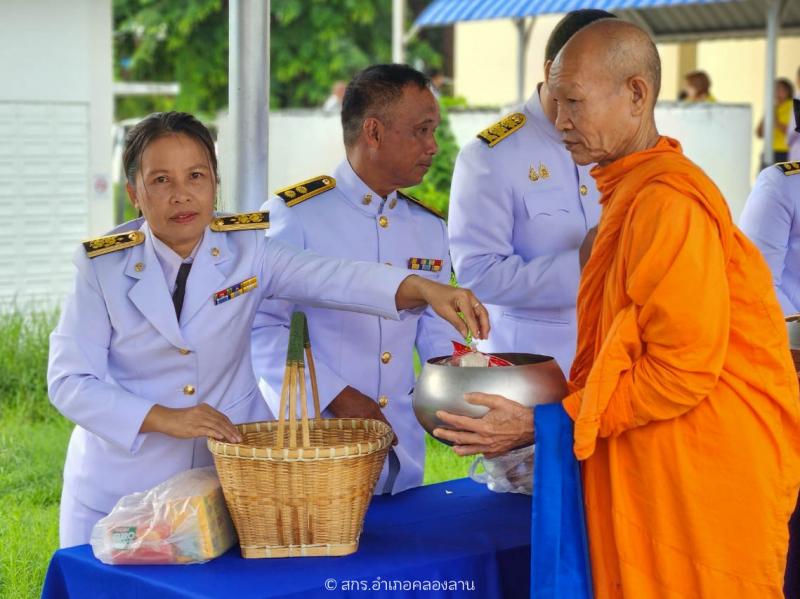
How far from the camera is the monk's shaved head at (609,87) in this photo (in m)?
2.50

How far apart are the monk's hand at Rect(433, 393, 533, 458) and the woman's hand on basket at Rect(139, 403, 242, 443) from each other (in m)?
0.45

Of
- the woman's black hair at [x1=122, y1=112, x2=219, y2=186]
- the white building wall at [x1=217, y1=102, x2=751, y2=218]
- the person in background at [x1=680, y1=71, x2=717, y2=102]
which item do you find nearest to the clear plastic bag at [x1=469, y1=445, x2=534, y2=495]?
the woman's black hair at [x1=122, y1=112, x2=219, y2=186]

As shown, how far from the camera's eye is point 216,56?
70.0ft

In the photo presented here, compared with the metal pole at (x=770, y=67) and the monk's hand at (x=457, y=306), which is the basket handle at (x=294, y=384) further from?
the metal pole at (x=770, y=67)

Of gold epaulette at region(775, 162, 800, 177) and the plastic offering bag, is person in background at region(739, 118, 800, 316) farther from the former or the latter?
the plastic offering bag

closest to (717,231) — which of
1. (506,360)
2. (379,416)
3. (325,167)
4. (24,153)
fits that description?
(506,360)

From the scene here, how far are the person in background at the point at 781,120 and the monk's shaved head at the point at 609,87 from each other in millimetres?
10370

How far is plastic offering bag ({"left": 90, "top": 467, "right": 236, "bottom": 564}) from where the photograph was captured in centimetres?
248

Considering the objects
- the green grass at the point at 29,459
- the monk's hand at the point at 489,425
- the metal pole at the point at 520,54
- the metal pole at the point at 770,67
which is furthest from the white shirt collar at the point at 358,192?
the metal pole at the point at 520,54

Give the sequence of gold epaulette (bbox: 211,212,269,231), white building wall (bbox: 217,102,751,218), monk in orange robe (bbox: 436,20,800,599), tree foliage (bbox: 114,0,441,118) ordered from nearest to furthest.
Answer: monk in orange robe (bbox: 436,20,800,599) < gold epaulette (bbox: 211,212,269,231) < white building wall (bbox: 217,102,751,218) < tree foliage (bbox: 114,0,441,118)

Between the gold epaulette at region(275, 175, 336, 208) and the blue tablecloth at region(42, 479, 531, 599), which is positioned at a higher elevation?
the gold epaulette at region(275, 175, 336, 208)

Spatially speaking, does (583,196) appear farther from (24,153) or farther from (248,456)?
(24,153)

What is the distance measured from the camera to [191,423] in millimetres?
2656

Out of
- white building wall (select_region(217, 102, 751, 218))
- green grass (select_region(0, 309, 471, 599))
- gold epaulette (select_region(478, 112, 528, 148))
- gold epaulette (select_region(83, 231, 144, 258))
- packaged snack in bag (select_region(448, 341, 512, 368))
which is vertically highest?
white building wall (select_region(217, 102, 751, 218))
